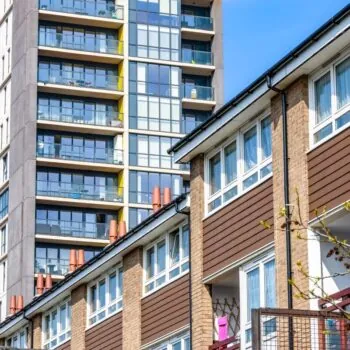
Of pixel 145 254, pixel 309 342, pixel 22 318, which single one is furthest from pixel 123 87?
pixel 309 342

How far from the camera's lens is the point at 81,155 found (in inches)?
3568

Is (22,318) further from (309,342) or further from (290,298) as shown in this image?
(309,342)

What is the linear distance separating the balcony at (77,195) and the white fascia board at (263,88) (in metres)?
56.4

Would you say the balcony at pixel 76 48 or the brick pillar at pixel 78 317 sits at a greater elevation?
the balcony at pixel 76 48

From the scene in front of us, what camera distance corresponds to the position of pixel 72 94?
92250 mm

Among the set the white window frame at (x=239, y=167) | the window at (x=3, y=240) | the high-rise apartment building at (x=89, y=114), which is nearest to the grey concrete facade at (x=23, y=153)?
the high-rise apartment building at (x=89, y=114)

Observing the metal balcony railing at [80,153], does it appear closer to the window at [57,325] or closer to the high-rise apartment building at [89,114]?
the high-rise apartment building at [89,114]

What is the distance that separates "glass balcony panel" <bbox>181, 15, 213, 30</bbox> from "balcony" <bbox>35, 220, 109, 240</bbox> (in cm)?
1762

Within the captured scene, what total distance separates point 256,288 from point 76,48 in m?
64.9

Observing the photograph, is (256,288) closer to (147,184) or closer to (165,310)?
(165,310)

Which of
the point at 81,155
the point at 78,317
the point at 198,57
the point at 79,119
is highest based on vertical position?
the point at 198,57

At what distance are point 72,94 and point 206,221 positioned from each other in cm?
6119

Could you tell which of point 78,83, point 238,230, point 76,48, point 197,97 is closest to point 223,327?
point 238,230

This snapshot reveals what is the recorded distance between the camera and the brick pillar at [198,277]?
32281 mm
